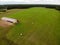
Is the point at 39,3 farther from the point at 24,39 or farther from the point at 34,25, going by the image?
the point at 24,39

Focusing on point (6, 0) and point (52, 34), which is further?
point (6, 0)

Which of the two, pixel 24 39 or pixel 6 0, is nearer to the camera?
pixel 24 39

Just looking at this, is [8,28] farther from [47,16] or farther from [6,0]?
[6,0]

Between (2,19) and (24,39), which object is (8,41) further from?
(2,19)

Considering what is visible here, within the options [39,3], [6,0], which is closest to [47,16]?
[39,3]

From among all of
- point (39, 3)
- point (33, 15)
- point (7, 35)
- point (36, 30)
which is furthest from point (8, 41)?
point (39, 3)

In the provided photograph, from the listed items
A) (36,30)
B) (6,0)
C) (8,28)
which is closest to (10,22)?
(8,28)

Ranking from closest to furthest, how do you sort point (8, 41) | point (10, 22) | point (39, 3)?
1. point (8, 41)
2. point (10, 22)
3. point (39, 3)

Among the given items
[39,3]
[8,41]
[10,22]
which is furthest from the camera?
[39,3]
